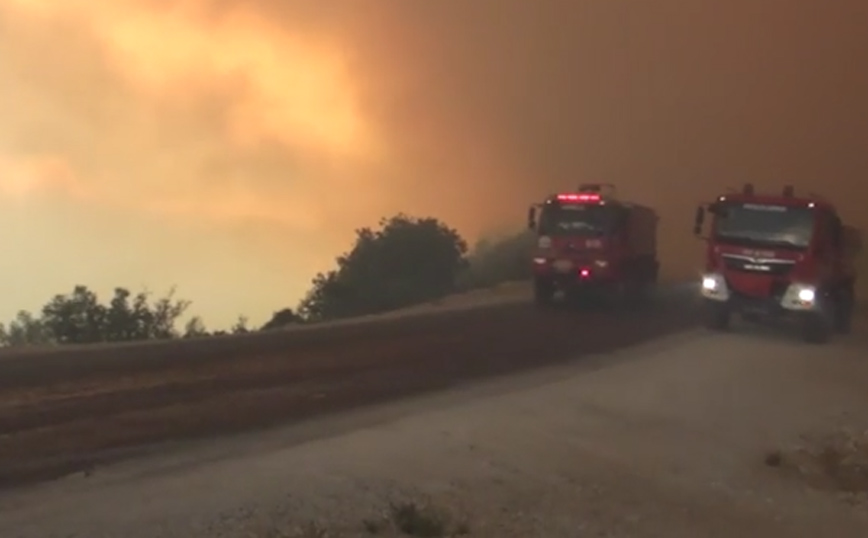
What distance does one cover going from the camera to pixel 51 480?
396 inches

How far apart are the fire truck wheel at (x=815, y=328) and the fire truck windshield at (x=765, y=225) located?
145 centimetres

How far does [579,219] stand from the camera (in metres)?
28.4

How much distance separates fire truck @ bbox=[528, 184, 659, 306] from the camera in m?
28.2

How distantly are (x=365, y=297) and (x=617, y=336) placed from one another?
57.5 feet

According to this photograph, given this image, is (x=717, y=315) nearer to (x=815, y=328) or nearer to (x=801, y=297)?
(x=815, y=328)

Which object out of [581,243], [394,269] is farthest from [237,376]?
[394,269]

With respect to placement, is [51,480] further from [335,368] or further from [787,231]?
[787,231]

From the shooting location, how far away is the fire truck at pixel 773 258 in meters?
23.8

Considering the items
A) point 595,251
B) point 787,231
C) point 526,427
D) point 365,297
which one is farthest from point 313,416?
point 365,297

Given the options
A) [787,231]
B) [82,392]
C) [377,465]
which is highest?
[787,231]

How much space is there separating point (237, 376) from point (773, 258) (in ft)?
36.8

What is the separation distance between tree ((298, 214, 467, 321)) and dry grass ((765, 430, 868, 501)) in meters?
24.7

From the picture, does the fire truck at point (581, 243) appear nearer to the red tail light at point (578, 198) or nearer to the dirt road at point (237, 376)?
the red tail light at point (578, 198)

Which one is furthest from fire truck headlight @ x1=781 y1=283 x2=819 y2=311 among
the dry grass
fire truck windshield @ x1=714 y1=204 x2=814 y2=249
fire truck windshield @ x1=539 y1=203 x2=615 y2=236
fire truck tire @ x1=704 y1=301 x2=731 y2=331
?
the dry grass
